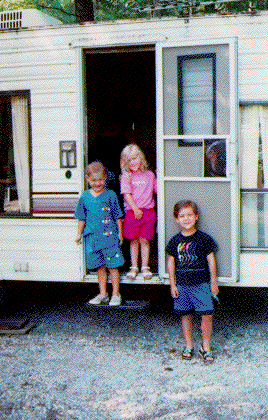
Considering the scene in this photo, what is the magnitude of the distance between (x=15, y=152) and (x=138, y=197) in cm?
135

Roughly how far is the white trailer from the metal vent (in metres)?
0.02

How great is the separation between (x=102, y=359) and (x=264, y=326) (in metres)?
1.80

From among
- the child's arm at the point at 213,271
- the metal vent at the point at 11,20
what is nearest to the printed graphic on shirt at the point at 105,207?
the child's arm at the point at 213,271

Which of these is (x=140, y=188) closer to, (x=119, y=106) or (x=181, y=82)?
(x=181, y=82)

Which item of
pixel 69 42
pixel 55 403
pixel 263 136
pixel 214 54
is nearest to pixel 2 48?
pixel 69 42

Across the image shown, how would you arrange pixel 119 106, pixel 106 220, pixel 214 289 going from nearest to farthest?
pixel 214 289 < pixel 106 220 < pixel 119 106

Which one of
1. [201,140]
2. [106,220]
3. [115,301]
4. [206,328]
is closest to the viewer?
[206,328]

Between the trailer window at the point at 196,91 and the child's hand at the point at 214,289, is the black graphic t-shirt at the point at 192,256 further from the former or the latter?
the trailer window at the point at 196,91

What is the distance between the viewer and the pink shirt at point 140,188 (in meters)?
5.19

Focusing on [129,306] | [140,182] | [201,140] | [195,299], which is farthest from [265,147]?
[129,306]

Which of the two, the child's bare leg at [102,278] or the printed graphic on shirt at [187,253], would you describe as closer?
the printed graphic on shirt at [187,253]

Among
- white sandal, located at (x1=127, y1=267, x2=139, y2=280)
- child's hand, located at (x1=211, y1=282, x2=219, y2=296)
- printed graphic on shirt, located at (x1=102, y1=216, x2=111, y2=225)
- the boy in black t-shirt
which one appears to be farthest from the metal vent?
child's hand, located at (x1=211, y1=282, x2=219, y2=296)

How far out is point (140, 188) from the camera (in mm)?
5188

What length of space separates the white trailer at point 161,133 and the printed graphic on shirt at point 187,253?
1.25 ft
